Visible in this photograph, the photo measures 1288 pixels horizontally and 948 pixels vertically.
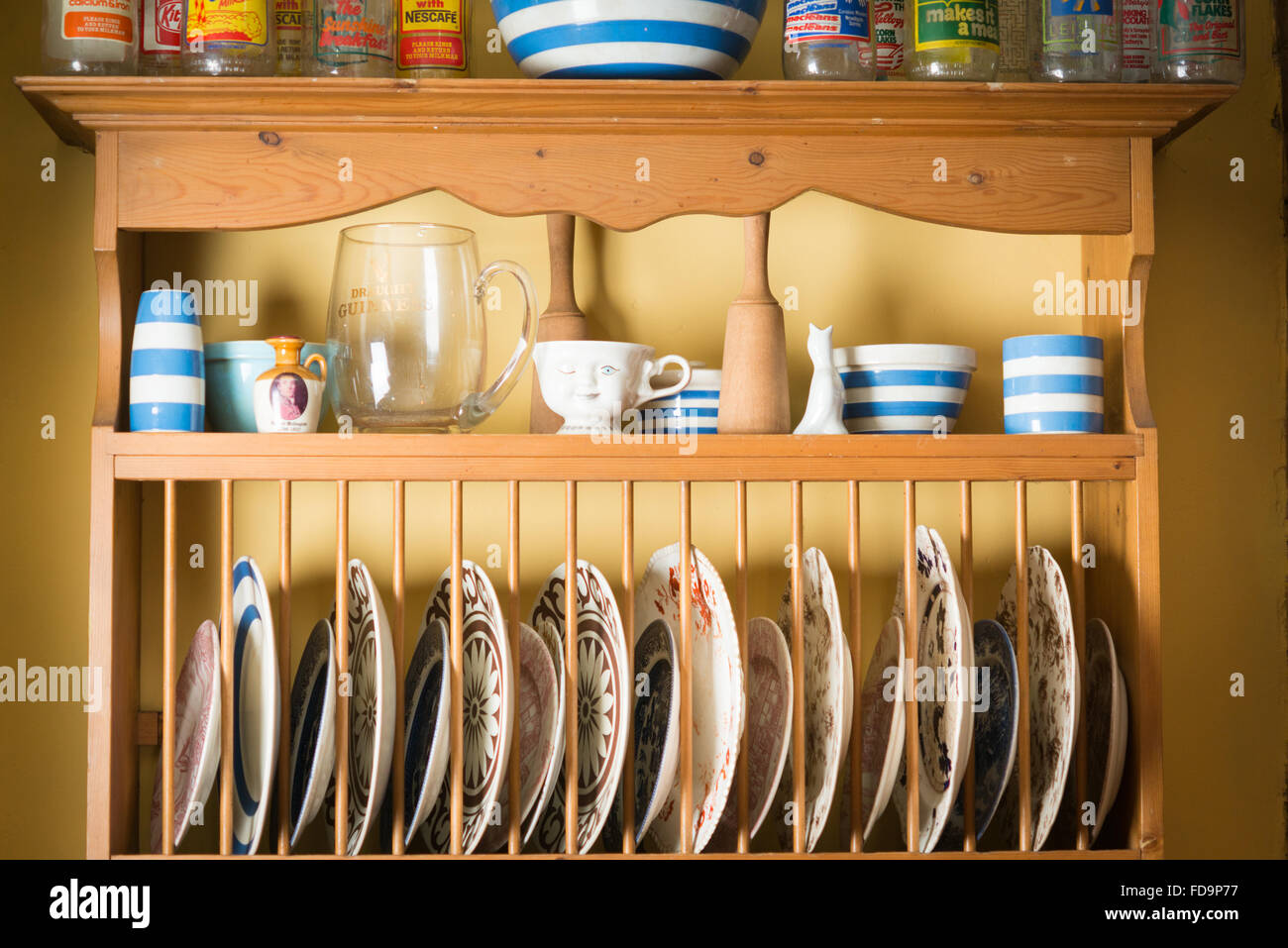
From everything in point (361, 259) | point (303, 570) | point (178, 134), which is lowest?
point (303, 570)

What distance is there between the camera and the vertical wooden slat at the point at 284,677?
115 centimetres

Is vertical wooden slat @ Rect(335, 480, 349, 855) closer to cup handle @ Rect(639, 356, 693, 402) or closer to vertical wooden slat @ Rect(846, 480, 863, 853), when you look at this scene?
cup handle @ Rect(639, 356, 693, 402)

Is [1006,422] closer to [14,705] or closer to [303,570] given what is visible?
[303,570]

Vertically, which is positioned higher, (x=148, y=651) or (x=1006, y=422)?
(x=1006, y=422)

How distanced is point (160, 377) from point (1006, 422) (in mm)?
901

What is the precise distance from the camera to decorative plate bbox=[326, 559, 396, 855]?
44.7 inches

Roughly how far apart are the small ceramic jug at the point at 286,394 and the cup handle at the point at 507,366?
159 millimetres

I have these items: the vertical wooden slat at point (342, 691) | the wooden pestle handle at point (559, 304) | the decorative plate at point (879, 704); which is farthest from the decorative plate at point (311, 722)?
the decorative plate at point (879, 704)

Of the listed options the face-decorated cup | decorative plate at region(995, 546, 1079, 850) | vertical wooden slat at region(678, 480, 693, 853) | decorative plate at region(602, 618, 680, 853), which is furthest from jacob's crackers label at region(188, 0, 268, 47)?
decorative plate at region(995, 546, 1079, 850)

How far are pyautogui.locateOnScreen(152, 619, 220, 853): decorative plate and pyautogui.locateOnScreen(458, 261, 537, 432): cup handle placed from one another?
350mm

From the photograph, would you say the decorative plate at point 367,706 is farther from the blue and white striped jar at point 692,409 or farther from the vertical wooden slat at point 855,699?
the vertical wooden slat at point 855,699

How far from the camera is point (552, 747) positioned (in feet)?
3.82
